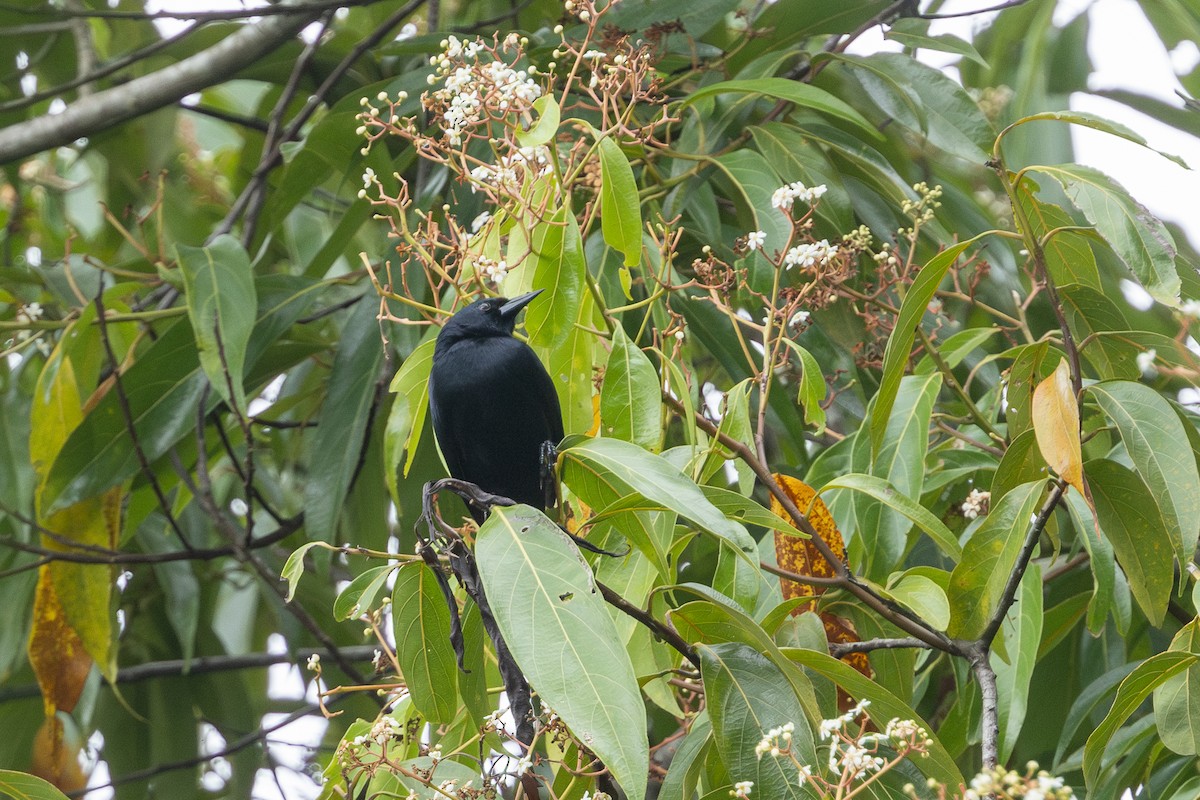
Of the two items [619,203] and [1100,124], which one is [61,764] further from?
[1100,124]

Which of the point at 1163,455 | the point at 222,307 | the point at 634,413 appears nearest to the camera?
the point at 1163,455

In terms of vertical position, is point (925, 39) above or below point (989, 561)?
above

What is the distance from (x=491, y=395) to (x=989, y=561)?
1.00 metres

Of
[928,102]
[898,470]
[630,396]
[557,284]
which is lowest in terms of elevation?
[898,470]

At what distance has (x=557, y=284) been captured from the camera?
1.66m

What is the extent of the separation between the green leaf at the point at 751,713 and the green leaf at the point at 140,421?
159 centimetres

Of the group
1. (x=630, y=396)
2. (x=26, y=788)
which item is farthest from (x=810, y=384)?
(x=26, y=788)

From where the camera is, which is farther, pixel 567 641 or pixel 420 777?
pixel 420 777

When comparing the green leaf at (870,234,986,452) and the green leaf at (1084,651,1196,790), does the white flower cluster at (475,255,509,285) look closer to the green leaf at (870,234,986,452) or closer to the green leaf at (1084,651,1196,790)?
the green leaf at (870,234,986,452)

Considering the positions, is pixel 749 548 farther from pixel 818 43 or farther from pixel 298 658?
pixel 298 658

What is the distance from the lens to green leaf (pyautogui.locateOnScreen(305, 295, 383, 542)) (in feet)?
8.43

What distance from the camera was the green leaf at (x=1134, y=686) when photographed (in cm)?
147

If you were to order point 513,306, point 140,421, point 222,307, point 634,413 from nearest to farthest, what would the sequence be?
1. point 634,413
2. point 513,306
3. point 222,307
4. point 140,421

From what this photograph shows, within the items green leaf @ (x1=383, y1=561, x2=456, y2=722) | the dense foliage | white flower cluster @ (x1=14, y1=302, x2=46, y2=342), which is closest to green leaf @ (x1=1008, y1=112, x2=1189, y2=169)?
the dense foliage
